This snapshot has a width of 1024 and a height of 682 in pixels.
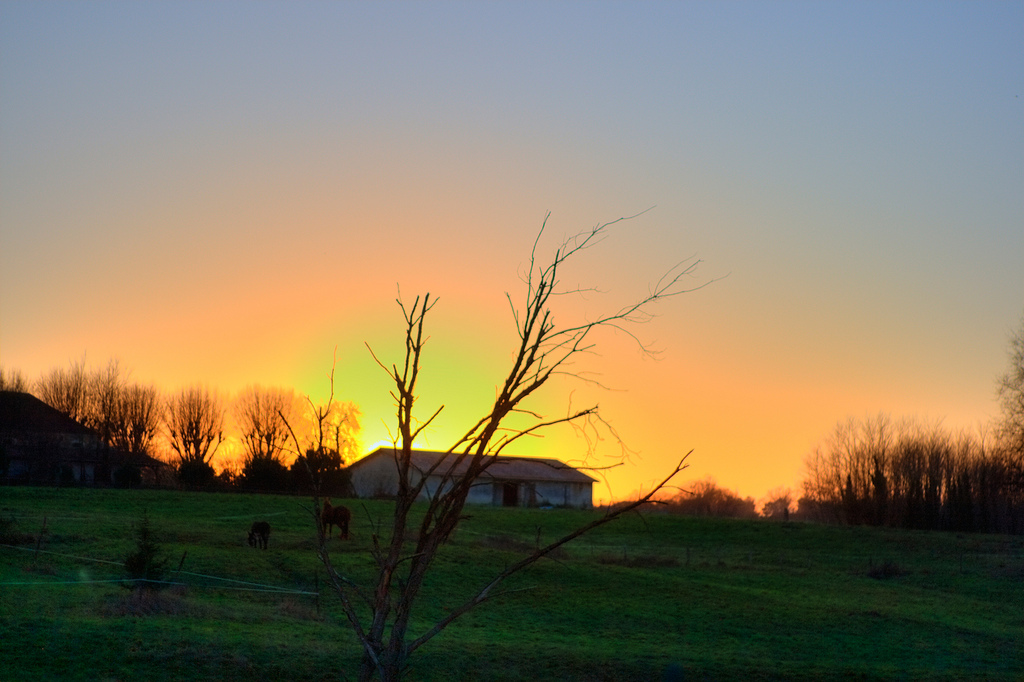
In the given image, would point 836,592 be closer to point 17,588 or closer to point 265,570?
point 265,570

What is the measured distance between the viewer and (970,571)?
45656 mm

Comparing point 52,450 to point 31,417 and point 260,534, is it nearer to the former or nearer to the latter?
point 31,417

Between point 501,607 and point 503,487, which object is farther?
point 503,487

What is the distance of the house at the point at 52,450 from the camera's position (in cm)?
6166

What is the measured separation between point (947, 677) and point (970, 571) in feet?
86.5

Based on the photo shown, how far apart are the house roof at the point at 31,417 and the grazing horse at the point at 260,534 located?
43.6 metres

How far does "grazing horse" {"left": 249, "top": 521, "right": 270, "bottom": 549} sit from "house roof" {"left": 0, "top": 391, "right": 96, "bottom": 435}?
43561 mm

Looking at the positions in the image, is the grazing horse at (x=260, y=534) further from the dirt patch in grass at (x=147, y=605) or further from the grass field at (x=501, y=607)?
the dirt patch in grass at (x=147, y=605)

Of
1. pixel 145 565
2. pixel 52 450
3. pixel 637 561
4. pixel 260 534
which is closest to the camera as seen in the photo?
pixel 145 565

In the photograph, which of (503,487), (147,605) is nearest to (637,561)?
(147,605)

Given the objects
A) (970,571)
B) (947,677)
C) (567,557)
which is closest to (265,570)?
(567,557)

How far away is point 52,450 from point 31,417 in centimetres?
751

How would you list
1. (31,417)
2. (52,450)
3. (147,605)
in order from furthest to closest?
(31,417), (52,450), (147,605)

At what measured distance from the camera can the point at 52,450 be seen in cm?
6719
